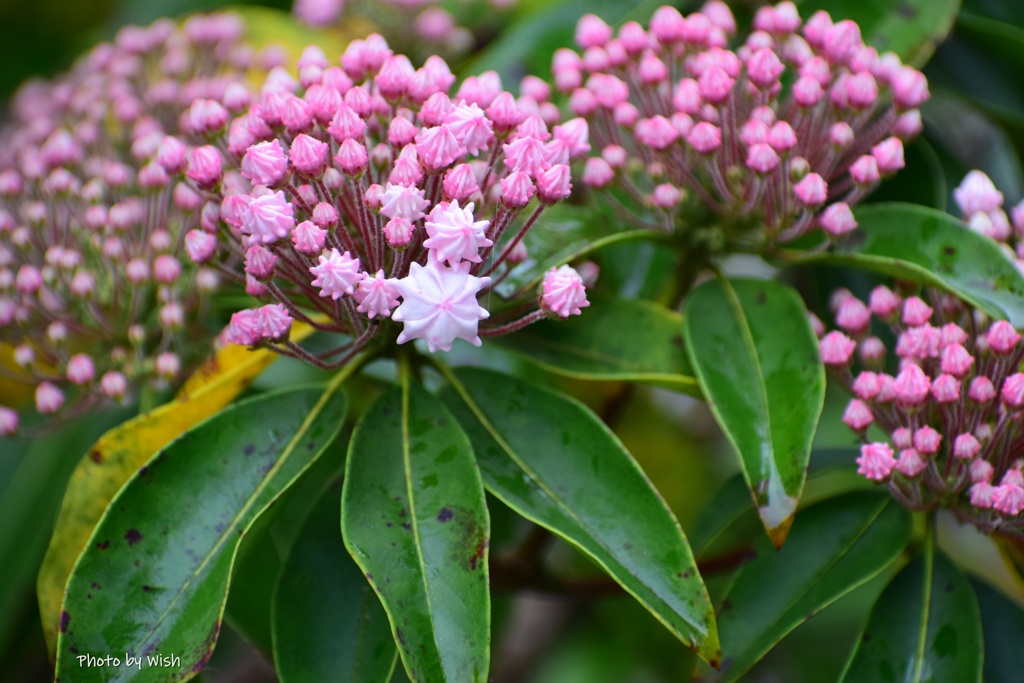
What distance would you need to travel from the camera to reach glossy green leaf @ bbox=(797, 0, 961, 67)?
5.69 feet

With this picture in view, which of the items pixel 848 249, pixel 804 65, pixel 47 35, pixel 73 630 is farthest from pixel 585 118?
pixel 47 35

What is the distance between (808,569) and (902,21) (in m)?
1.03

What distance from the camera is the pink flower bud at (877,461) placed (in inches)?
52.6

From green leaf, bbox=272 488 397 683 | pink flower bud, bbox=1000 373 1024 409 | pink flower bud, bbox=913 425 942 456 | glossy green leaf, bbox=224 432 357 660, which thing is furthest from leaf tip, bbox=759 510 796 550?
glossy green leaf, bbox=224 432 357 660

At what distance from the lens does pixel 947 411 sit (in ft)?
4.53

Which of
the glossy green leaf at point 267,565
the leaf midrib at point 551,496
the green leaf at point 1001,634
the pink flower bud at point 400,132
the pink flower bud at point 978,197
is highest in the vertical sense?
the pink flower bud at point 978,197

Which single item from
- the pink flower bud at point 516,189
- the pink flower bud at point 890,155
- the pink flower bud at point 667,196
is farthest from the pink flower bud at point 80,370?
the pink flower bud at point 890,155

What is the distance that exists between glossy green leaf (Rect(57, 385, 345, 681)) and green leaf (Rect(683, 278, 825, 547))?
0.58 meters

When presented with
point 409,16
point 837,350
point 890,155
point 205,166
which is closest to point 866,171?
point 890,155

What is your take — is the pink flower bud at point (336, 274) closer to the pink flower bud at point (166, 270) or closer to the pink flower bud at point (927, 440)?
the pink flower bud at point (166, 270)

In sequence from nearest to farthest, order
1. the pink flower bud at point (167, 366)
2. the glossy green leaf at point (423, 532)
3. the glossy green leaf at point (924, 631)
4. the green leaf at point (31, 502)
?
the glossy green leaf at point (423, 532) < the glossy green leaf at point (924, 631) < the pink flower bud at point (167, 366) < the green leaf at point (31, 502)

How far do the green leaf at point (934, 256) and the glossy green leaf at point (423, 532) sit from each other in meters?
0.68

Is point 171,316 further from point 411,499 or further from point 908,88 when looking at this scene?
point 908,88

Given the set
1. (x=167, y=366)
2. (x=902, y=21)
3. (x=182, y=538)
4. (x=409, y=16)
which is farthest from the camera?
(x=409, y=16)
